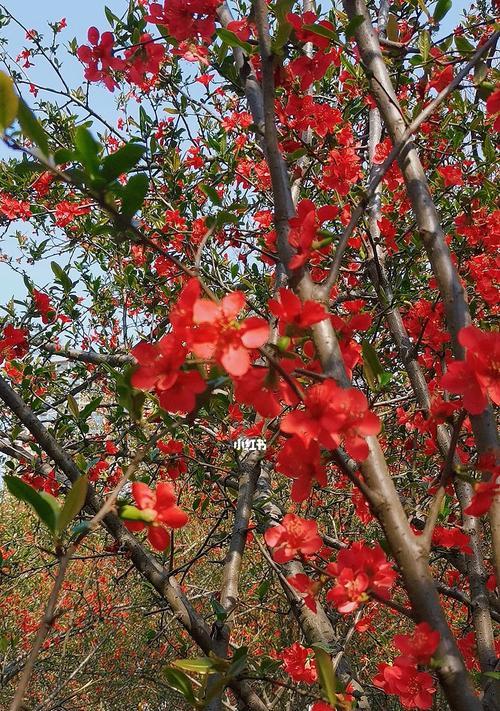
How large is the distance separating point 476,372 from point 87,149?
0.56 meters

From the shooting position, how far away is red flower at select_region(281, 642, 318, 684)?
1.78m

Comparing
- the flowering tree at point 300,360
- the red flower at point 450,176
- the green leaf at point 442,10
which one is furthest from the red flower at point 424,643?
the red flower at point 450,176

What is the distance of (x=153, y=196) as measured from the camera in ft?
10.3

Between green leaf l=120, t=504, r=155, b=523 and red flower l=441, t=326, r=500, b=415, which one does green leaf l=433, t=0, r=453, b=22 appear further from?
green leaf l=120, t=504, r=155, b=523

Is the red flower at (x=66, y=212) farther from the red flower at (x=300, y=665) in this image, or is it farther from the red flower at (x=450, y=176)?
the red flower at (x=300, y=665)

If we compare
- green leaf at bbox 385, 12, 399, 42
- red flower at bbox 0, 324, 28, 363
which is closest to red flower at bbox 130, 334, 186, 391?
green leaf at bbox 385, 12, 399, 42

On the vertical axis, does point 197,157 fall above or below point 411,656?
above

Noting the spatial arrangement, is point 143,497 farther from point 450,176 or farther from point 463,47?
point 450,176

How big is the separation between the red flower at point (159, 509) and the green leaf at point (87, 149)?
381 mm

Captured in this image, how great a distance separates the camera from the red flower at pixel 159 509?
0.71 m

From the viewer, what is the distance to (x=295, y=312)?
27.7 inches

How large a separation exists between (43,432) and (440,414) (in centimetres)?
99

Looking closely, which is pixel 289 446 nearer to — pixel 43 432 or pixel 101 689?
pixel 43 432

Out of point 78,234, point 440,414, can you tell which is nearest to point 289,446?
point 440,414
